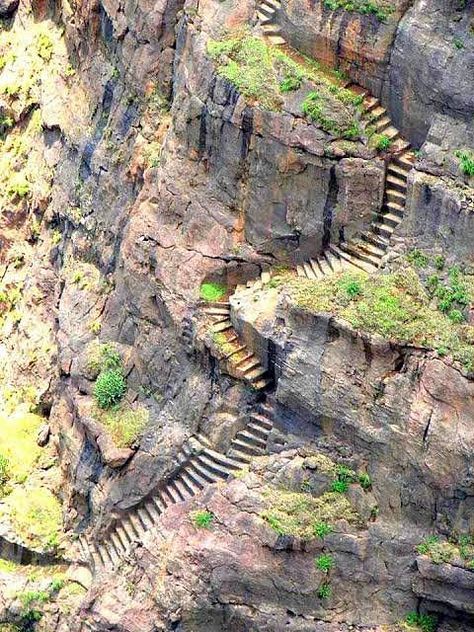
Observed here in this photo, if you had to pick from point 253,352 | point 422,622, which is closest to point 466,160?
point 253,352

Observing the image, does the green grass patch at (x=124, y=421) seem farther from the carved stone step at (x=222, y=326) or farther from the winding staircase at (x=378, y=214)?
the winding staircase at (x=378, y=214)

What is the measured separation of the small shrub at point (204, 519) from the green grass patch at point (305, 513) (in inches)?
51.0

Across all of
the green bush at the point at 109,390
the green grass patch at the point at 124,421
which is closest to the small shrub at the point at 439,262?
the green grass patch at the point at 124,421

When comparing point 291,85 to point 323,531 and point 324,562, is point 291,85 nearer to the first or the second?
point 323,531

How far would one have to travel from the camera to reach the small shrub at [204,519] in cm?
3725

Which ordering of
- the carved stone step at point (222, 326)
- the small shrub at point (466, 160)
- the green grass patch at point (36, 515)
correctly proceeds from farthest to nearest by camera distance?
the green grass patch at point (36, 515) < the carved stone step at point (222, 326) < the small shrub at point (466, 160)

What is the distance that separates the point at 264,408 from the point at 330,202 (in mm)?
5167

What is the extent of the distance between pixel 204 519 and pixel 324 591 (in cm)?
322

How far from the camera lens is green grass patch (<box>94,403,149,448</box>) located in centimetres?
4094

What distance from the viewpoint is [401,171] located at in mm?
37906

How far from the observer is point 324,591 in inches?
1438

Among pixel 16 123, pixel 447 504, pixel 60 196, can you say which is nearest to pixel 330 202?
pixel 447 504

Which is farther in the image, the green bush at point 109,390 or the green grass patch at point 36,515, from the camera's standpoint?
the green grass patch at point 36,515

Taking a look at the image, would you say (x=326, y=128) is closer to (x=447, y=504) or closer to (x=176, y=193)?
(x=176, y=193)
